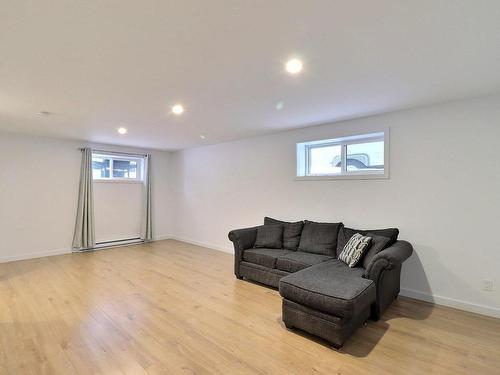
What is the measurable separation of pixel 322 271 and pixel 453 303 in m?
1.62

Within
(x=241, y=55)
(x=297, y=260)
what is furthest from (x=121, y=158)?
(x=241, y=55)

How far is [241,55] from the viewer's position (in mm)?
2037

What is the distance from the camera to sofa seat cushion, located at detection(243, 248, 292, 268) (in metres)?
3.62

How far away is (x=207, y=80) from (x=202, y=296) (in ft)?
8.24

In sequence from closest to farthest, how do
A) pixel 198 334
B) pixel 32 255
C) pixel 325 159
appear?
pixel 198 334
pixel 325 159
pixel 32 255

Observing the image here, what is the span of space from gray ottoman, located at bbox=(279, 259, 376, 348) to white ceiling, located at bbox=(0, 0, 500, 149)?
1885mm

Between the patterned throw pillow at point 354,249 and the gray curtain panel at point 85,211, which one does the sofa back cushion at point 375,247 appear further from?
the gray curtain panel at point 85,211

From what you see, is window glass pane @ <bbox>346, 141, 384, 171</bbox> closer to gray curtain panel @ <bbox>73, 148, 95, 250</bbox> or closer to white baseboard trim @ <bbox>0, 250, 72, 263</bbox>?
gray curtain panel @ <bbox>73, 148, 95, 250</bbox>

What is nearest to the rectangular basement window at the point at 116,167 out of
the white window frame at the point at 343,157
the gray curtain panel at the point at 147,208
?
the gray curtain panel at the point at 147,208

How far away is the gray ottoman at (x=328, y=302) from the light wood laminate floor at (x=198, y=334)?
12cm

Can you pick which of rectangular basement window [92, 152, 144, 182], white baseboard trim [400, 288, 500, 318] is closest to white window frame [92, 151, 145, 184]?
rectangular basement window [92, 152, 144, 182]

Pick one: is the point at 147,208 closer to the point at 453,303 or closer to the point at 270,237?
→ the point at 270,237

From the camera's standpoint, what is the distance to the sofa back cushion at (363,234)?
10.3 ft

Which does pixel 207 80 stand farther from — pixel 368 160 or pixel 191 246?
pixel 191 246
